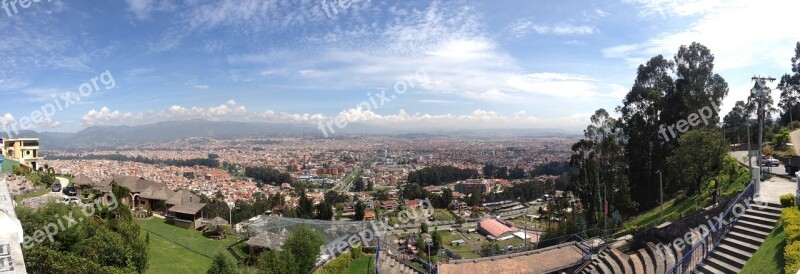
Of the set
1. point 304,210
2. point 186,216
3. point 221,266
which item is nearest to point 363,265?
point 221,266

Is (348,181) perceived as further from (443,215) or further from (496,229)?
(496,229)

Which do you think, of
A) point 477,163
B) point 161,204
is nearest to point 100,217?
point 161,204

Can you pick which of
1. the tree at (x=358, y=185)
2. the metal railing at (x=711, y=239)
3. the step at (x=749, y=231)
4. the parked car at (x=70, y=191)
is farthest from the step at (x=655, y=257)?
the tree at (x=358, y=185)

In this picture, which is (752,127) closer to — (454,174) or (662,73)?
(662,73)

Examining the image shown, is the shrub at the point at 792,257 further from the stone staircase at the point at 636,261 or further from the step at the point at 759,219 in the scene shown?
the stone staircase at the point at 636,261

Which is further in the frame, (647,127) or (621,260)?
(647,127)

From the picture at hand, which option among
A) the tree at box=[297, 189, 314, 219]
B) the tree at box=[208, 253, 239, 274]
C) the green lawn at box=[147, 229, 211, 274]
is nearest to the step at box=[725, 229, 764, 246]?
the tree at box=[208, 253, 239, 274]

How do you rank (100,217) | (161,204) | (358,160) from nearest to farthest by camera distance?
(100,217) → (161,204) → (358,160)
